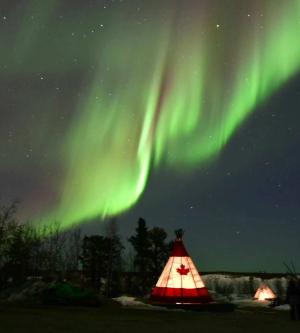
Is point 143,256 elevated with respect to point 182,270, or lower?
elevated

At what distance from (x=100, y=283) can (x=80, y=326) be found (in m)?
52.0

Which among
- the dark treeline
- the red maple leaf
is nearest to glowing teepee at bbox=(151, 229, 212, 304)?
the red maple leaf

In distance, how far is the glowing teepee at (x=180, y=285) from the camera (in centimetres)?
2489

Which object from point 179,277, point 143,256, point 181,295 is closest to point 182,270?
point 179,277

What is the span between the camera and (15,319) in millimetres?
14844

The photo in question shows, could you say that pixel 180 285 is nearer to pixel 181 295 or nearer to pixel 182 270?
pixel 181 295

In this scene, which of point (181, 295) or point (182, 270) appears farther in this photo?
point (182, 270)

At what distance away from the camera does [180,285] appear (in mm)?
25203

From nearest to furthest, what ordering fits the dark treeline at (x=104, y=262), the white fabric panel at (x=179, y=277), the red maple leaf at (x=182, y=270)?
1. the white fabric panel at (x=179, y=277)
2. the red maple leaf at (x=182, y=270)
3. the dark treeline at (x=104, y=262)

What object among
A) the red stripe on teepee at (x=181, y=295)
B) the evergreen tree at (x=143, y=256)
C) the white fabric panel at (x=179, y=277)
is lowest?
the red stripe on teepee at (x=181, y=295)

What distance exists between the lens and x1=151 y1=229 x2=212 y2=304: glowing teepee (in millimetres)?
24891

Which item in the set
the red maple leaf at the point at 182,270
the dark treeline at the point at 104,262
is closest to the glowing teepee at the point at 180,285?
Result: the red maple leaf at the point at 182,270

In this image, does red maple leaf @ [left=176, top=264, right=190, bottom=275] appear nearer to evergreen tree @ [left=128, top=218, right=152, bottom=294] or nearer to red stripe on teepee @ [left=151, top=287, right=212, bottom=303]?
red stripe on teepee @ [left=151, top=287, right=212, bottom=303]

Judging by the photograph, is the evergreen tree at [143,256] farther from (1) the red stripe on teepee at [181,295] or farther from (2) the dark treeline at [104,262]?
(1) the red stripe on teepee at [181,295]
